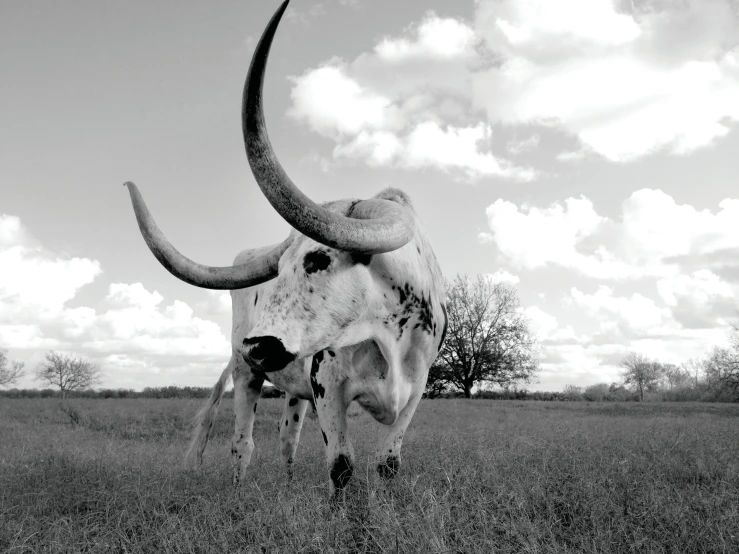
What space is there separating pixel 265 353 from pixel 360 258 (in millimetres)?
936

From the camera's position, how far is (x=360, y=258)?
3838mm

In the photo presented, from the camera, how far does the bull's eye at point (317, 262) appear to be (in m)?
3.74

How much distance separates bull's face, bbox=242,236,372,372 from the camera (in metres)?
3.51

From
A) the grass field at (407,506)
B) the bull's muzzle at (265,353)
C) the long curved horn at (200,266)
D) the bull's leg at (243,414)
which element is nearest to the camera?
the grass field at (407,506)

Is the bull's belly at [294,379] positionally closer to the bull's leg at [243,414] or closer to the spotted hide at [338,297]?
the spotted hide at [338,297]

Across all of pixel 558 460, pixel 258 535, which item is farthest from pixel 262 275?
pixel 558 460

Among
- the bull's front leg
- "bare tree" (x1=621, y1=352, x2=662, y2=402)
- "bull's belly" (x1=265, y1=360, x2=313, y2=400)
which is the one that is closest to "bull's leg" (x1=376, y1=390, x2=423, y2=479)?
the bull's front leg

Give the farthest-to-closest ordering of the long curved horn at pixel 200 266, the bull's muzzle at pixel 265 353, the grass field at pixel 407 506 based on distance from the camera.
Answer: the long curved horn at pixel 200 266 < the bull's muzzle at pixel 265 353 < the grass field at pixel 407 506

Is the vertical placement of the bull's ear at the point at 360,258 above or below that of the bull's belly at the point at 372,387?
above

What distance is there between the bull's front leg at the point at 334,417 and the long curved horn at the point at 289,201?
4.00ft

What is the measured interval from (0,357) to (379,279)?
72.4 metres

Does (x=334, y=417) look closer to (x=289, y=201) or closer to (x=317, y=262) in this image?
(x=317, y=262)

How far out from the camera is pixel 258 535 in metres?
3.31

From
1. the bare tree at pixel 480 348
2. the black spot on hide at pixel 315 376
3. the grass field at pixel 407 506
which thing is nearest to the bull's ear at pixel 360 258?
the black spot on hide at pixel 315 376
